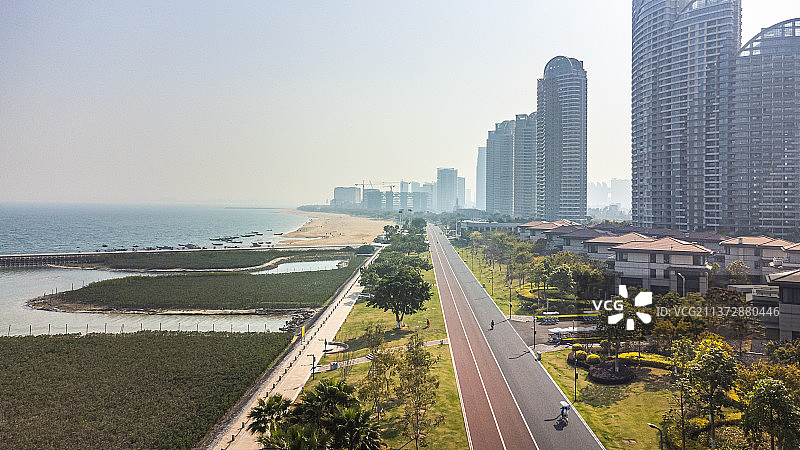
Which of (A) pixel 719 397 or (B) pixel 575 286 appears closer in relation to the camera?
(A) pixel 719 397

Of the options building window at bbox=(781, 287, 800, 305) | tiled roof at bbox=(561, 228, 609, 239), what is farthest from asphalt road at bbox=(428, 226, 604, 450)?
tiled roof at bbox=(561, 228, 609, 239)

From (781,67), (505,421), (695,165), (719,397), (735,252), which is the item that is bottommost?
(505,421)

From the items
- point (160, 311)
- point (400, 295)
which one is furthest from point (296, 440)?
point (160, 311)

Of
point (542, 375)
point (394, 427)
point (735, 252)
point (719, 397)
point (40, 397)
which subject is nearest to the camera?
point (719, 397)

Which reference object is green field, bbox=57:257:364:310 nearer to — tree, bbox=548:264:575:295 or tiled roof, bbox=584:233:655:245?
tree, bbox=548:264:575:295

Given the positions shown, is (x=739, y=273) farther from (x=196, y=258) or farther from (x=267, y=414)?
(x=196, y=258)

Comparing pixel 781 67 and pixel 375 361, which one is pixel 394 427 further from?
pixel 781 67

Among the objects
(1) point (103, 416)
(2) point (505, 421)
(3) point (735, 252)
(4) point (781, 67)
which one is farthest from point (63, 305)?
(4) point (781, 67)

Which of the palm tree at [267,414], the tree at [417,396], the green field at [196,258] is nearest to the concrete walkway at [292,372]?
the palm tree at [267,414]
